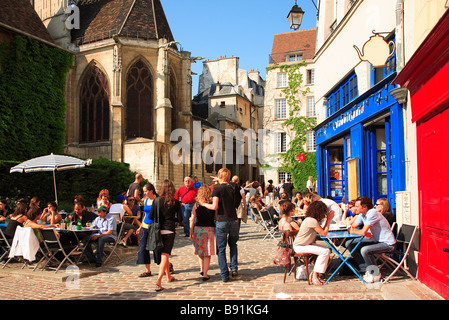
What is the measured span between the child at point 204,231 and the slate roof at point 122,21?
22.8 m

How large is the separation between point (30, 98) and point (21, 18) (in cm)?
476

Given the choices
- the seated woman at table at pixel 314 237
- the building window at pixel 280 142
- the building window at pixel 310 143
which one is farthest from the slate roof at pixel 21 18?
the building window at pixel 310 143

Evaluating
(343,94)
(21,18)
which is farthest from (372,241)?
(21,18)

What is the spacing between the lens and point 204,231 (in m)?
6.60

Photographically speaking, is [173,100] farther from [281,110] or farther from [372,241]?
[372,241]

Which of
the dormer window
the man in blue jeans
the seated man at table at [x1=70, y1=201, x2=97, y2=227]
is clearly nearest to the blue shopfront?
the man in blue jeans

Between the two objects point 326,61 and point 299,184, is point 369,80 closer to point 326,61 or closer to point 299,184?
point 326,61

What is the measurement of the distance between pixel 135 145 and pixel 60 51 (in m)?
6.86

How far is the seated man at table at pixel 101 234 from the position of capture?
7.87m

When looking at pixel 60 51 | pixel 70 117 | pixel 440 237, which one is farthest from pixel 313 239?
pixel 70 117

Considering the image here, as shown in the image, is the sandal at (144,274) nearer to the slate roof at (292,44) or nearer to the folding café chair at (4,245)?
the folding café chair at (4,245)

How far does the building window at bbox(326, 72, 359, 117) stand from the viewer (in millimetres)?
12250

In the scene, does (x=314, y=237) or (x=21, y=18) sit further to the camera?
(x=21, y=18)

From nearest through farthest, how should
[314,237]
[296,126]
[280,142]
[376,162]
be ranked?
[314,237]
[376,162]
[296,126]
[280,142]
